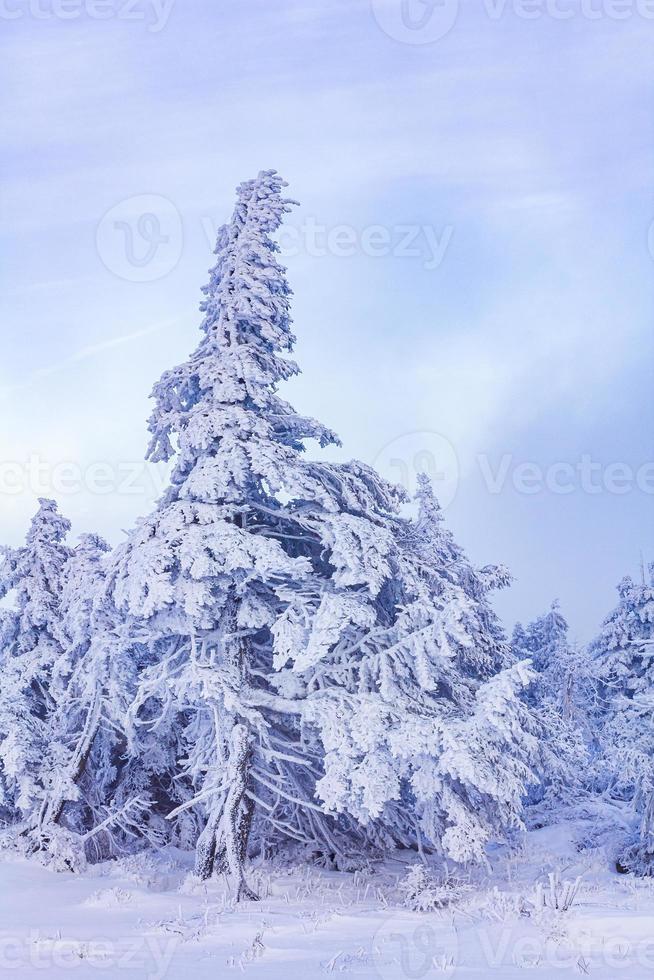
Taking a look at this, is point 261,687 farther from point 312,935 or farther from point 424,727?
point 312,935

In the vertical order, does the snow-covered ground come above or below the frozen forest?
below

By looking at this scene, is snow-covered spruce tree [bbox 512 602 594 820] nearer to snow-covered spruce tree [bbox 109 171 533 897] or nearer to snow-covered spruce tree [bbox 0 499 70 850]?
snow-covered spruce tree [bbox 109 171 533 897]

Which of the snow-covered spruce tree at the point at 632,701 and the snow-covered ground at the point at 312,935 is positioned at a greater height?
the snow-covered spruce tree at the point at 632,701

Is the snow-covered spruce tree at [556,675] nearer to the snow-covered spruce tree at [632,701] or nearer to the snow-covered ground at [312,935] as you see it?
the snow-covered spruce tree at [632,701]

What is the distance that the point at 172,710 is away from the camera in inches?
613

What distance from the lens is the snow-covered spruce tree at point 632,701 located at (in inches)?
695

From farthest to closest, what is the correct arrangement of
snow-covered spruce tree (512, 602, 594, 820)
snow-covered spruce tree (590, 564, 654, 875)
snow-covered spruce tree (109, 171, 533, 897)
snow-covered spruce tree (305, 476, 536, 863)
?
snow-covered spruce tree (512, 602, 594, 820)
snow-covered spruce tree (590, 564, 654, 875)
snow-covered spruce tree (109, 171, 533, 897)
snow-covered spruce tree (305, 476, 536, 863)

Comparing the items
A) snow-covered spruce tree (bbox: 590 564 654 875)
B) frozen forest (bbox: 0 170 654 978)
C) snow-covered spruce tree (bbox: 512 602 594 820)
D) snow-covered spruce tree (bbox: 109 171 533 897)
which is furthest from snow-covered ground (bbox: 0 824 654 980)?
→ snow-covered spruce tree (bbox: 512 602 594 820)

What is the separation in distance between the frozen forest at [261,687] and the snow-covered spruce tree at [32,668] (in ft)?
0.19

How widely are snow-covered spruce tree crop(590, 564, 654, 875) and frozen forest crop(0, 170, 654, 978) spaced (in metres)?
0.10

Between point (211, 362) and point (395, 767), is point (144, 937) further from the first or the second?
point (211, 362)

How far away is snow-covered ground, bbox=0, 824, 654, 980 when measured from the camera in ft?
20.1

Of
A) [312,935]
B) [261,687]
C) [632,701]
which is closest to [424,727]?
[312,935]

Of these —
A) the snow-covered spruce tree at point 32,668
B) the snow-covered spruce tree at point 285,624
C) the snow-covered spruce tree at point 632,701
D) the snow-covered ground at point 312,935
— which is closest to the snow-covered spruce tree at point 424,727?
the snow-covered spruce tree at point 285,624
